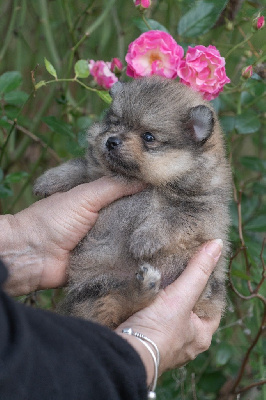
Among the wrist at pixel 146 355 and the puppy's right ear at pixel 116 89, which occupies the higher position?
the puppy's right ear at pixel 116 89

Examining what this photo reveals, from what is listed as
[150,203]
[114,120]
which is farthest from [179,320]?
[114,120]

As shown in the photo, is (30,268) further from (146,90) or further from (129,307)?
(146,90)

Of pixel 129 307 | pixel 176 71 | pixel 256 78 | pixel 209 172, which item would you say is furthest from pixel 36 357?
pixel 256 78

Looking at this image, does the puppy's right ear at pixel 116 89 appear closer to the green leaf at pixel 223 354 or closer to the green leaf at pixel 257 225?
the green leaf at pixel 257 225

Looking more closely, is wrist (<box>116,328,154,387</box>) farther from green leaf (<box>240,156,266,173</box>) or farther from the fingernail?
green leaf (<box>240,156,266,173</box>)

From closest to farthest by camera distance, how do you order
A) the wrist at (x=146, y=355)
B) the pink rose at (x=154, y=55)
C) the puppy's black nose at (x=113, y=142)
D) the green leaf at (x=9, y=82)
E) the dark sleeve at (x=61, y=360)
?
the dark sleeve at (x=61, y=360)
the wrist at (x=146, y=355)
the puppy's black nose at (x=113, y=142)
the pink rose at (x=154, y=55)
the green leaf at (x=9, y=82)

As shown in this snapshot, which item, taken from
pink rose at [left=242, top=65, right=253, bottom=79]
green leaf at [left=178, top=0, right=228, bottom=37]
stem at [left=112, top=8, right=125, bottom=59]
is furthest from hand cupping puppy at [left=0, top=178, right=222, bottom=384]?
stem at [left=112, top=8, right=125, bottom=59]

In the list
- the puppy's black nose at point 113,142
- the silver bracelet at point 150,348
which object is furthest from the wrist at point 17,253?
the silver bracelet at point 150,348
